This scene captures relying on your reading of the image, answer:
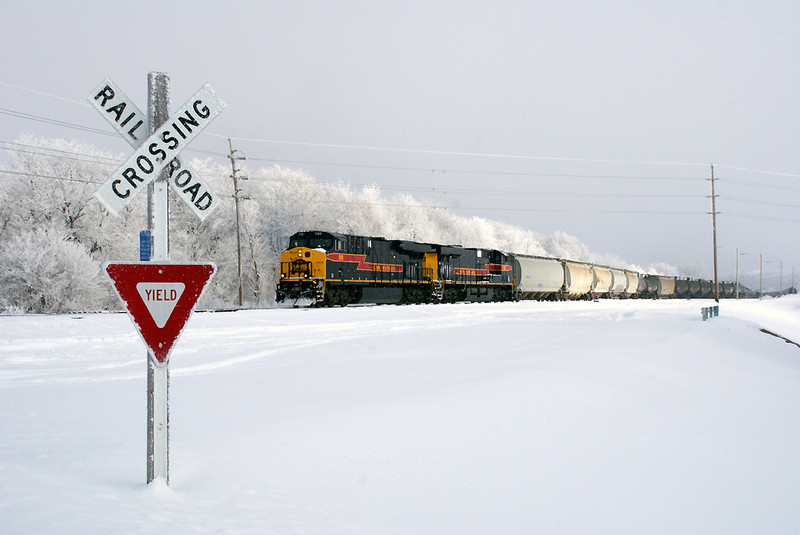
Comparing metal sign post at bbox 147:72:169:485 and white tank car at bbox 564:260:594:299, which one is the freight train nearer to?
white tank car at bbox 564:260:594:299

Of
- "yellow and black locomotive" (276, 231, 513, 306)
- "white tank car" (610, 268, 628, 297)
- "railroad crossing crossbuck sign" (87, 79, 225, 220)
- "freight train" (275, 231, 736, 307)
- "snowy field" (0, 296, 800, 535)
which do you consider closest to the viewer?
"snowy field" (0, 296, 800, 535)

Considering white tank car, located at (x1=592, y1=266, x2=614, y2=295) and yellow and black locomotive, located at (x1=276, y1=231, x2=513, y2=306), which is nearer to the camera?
yellow and black locomotive, located at (x1=276, y1=231, x2=513, y2=306)

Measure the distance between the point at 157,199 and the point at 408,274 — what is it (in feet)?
98.9

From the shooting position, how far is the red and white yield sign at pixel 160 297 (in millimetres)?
3990

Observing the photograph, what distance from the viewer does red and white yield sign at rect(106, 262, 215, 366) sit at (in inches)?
157

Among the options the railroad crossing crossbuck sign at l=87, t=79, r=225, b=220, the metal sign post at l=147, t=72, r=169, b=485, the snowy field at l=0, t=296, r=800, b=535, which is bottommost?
the snowy field at l=0, t=296, r=800, b=535

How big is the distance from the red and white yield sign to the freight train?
24571 millimetres

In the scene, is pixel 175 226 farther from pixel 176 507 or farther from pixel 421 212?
pixel 176 507

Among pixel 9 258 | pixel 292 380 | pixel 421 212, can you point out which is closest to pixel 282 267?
pixel 9 258

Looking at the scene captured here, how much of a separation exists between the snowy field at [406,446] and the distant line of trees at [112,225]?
934 inches

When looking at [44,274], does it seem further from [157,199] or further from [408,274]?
[157,199]

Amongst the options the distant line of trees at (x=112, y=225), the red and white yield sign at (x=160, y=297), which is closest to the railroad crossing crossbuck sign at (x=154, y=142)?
the red and white yield sign at (x=160, y=297)

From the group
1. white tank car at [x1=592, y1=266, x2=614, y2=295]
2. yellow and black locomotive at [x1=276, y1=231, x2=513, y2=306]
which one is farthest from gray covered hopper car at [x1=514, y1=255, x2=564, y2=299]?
white tank car at [x1=592, y1=266, x2=614, y2=295]

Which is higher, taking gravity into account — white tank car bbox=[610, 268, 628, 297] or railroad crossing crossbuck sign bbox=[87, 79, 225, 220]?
railroad crossing crossbuck sign bbox=[87, 79, 225, 220]
